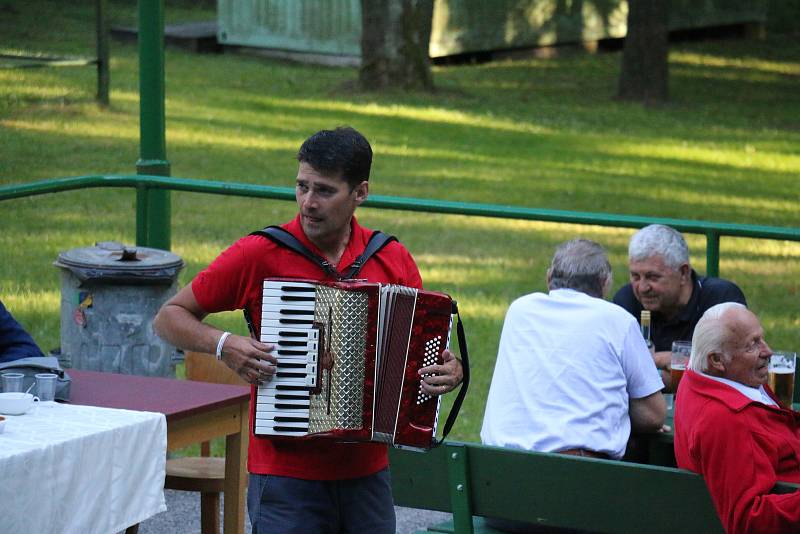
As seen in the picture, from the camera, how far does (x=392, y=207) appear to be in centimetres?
753

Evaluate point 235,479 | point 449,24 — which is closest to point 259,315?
point 235,479

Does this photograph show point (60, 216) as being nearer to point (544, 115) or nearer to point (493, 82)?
point (544, 115)

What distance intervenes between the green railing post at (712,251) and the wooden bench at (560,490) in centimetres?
262

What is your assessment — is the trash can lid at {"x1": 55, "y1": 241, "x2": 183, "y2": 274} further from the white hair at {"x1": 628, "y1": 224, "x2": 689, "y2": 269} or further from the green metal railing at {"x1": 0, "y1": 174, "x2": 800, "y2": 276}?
the white hair at {"x1": 628, "y1": 224, "x2": 689, "y2": 269}

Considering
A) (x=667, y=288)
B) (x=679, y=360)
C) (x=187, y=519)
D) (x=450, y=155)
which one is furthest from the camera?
(x=450, y=155)

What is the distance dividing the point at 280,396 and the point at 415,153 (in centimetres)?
1642

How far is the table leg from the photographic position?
226 inches

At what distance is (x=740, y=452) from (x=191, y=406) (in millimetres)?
1900

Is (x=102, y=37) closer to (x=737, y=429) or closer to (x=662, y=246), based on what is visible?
(x=662, y=246)

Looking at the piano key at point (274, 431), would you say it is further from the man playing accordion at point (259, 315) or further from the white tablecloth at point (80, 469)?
the white tablecloth at point (80, 469)

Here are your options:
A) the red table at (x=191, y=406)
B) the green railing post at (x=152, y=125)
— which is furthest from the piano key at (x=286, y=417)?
the green railing post at (x=152, y=125)

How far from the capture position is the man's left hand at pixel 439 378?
431cm

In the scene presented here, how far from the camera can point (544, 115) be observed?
24547 mm

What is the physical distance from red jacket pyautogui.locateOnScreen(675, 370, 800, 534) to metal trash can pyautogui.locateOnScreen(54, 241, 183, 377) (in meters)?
3.26
